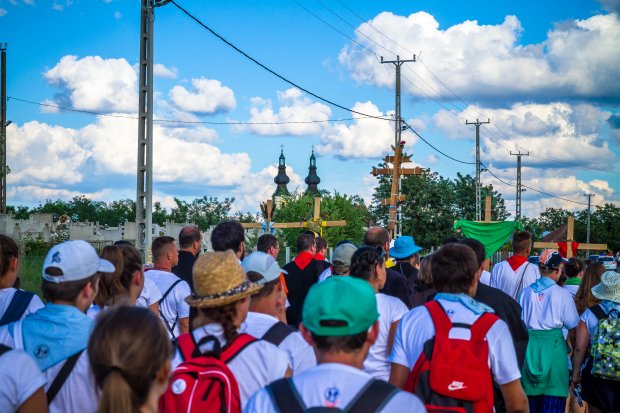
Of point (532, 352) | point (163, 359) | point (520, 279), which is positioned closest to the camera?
point (163, 359)

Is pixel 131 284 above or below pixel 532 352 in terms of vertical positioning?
above

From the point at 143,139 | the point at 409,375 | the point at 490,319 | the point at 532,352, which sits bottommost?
the point at 532,352

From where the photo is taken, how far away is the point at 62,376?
10.2 feet

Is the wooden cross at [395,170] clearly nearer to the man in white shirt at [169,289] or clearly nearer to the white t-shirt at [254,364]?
the man in white shirt at [169,289]

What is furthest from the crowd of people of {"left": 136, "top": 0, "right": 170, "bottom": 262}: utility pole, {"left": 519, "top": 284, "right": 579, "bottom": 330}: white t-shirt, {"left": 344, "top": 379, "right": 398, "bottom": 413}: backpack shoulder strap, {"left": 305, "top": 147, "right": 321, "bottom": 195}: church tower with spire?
{"left": 305, "top": 147, "right": 321, "bottom": 195}: church tower with spire

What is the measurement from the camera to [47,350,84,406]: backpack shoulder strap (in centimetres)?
308

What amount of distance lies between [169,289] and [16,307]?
174cm

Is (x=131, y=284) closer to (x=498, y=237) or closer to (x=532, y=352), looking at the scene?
(x=532, y=352)

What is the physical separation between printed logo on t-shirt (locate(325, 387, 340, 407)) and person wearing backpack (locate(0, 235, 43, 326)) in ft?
7.86

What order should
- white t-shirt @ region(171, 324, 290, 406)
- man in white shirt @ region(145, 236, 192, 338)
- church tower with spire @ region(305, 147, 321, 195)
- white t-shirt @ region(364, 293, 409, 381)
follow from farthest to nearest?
church tower with spire @ region(305, 147, 321, 195)
man in white shirt @ region(145, 236, 192, 338)
white t-shirt @ region(364, 293, 409, 381)
white t-shirt @ region(171, 324, 290, 406)

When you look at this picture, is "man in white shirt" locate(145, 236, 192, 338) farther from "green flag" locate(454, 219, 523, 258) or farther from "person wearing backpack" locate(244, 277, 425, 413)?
"green flag" locate(454, 219, 523, 258)

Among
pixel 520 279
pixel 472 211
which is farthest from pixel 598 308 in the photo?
pixel 472 211

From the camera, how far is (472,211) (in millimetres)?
63969

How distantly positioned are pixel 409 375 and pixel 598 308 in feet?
10.1
